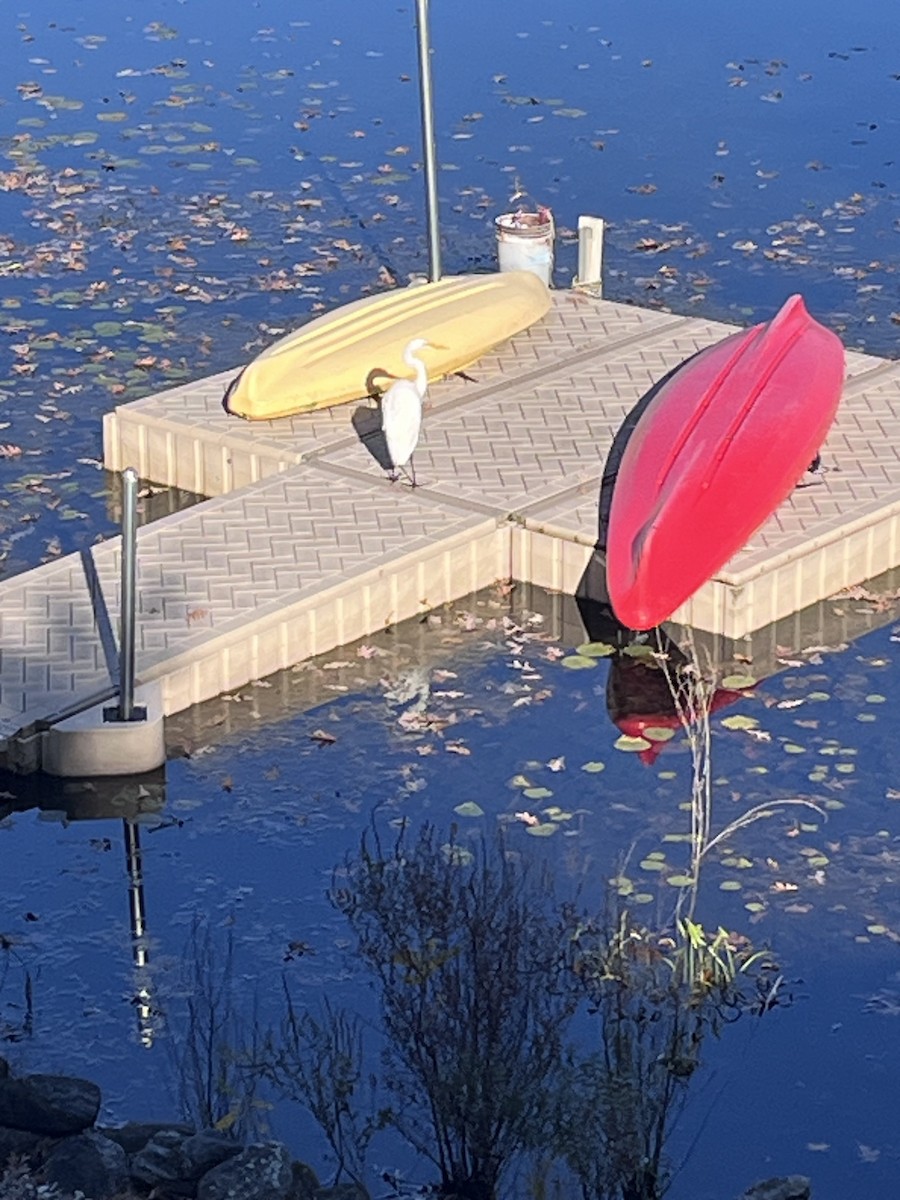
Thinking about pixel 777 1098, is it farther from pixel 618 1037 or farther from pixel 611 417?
pixel 611 417

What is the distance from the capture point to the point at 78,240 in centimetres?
1983

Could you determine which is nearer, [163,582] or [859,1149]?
[859,1149]

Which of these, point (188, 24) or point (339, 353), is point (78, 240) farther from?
point (188, 24)

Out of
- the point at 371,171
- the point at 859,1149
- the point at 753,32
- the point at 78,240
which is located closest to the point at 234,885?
the point at 859,1149

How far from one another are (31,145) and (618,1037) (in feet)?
50.9

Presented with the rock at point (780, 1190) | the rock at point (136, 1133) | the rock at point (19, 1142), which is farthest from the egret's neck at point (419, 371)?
the rock at point (780, 1190)

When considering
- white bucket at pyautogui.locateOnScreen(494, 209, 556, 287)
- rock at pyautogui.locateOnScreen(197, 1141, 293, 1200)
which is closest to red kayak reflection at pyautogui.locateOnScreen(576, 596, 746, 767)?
rock at pyautogui.locateOnScreen(197, 1141, 293, 1200)

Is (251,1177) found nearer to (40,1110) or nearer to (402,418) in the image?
(40,1110)

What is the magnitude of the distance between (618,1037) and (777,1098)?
73 cm

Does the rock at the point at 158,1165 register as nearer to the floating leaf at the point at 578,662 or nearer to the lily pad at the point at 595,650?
the floating leaf at the point at 578,662

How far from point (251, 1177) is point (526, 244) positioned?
9.92 meters

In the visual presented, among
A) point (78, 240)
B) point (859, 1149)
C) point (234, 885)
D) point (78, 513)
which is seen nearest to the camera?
point (859, 1149)

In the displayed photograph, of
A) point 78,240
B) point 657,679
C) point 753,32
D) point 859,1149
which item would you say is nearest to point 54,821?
point 657,679

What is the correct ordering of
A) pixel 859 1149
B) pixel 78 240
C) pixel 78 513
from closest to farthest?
pixel 859 1149 → pixel 78 513 → pixel 78 240
